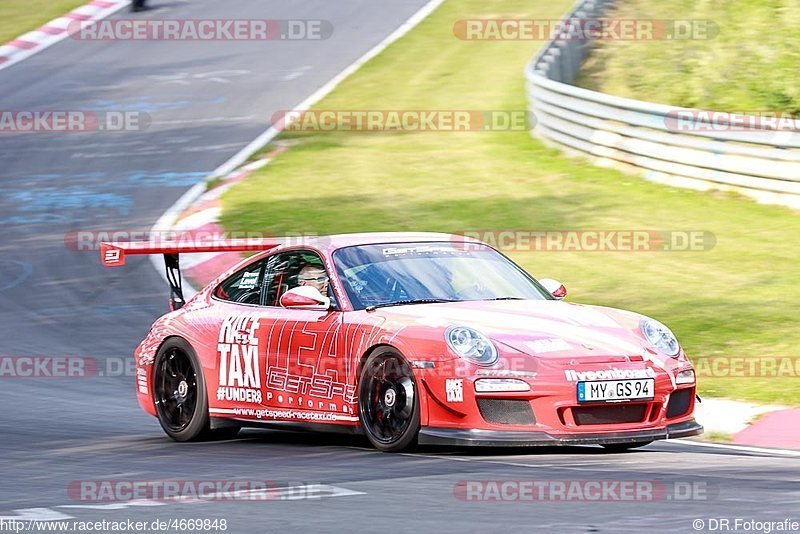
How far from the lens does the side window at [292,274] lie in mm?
8633

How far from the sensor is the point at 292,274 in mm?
8852

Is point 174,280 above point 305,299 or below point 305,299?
below

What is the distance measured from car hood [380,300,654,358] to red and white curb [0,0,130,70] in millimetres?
23187

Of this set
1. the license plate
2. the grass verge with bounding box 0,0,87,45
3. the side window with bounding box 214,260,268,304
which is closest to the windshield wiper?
the side window with bounding box 214,260,268,304

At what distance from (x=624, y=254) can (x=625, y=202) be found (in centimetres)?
245

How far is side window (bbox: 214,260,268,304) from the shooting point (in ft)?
29.6

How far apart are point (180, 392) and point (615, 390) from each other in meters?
3.16

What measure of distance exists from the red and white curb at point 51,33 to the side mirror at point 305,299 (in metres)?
22.7

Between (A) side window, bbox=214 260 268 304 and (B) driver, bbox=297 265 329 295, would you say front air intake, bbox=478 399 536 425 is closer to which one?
(B) driver, bbox=297 265 329 295

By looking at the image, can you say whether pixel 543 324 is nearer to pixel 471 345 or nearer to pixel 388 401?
pixel 471 345

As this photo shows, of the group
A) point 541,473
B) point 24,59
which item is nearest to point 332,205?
point 541,473

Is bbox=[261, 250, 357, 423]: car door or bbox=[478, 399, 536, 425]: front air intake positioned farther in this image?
bbox=[261, 250, 357, 423]: car door

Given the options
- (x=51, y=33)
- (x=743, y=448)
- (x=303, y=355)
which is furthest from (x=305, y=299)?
(x=51, y=33)

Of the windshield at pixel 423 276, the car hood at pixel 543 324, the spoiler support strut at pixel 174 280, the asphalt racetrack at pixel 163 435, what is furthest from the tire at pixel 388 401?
the spoiler support strut at pixel 174 280
